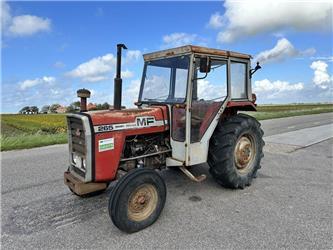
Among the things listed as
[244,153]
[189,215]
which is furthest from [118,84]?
[244,153]

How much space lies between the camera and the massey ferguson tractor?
121 inches

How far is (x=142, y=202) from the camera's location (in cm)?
310

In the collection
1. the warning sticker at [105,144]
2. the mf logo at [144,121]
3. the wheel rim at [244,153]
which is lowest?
the wheel rim at [244,153]

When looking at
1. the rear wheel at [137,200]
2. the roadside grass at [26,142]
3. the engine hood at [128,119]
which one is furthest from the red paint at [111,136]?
Answer: the roadside grass at [26,142]

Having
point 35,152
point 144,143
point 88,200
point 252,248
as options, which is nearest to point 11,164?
point 35,152

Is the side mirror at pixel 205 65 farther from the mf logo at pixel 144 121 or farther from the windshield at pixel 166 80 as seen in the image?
the mf logo at pixel 144 121

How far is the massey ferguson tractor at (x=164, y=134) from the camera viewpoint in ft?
10.1

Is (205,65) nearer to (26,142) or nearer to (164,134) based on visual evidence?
(164,134)

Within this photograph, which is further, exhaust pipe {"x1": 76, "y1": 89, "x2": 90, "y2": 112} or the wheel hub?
the wheel hub

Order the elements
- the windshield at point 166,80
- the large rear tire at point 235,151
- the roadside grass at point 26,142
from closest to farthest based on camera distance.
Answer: the windshield at point 166,80, the large rear tire at point 235,151, the roadside grass at point 26,142

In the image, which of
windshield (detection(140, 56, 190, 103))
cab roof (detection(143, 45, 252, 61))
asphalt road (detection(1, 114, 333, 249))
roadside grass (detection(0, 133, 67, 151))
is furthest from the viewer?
roadside grass (detection(0, 133, 67, 151))

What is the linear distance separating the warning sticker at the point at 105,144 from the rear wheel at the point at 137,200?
0.44 meters

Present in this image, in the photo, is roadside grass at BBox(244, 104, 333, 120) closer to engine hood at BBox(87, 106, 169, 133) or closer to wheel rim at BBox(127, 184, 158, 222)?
engine hood at BBox(87, 106, 169, 133)

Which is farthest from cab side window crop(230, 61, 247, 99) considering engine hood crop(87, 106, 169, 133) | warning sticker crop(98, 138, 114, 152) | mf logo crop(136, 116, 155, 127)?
warning sticker crop(98, 138, 114, 152)
